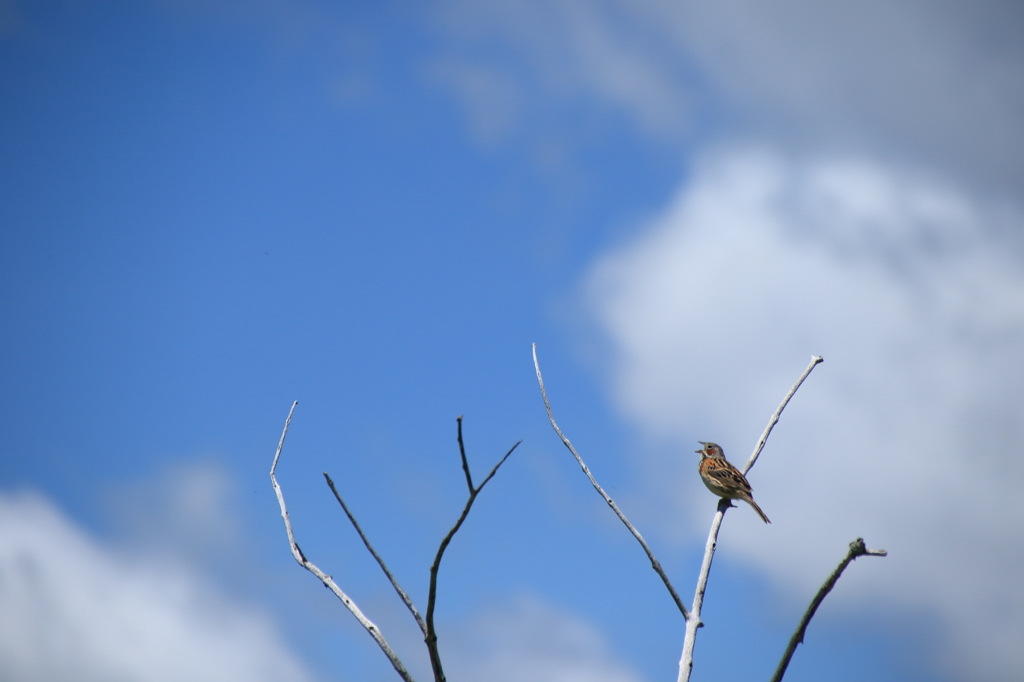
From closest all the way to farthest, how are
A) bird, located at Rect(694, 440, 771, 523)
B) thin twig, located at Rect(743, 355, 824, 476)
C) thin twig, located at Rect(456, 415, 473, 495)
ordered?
thin twig, located at Rect(456, 415, 473, 495)
thin twig, located at Rect(743, 355, 824, 476)
bird, located at Rect(694, 440, 771, 523)

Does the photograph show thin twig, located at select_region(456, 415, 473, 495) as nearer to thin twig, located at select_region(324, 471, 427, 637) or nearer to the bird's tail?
thin twig, located at select_region(324, 471, 427, 637)

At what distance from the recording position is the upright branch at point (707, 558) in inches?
207

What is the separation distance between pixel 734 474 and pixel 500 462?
7.81 metres

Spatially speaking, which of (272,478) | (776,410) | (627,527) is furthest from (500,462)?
(776,410)

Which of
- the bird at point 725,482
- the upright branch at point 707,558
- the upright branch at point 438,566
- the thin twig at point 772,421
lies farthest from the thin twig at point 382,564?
the bird at point 725,482

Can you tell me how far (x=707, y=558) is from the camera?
237 inches

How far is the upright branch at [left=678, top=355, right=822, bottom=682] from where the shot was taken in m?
5.26

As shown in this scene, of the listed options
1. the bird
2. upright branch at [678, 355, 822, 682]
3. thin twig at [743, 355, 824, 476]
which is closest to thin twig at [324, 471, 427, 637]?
upright branch at [678, 355, 822, 682]

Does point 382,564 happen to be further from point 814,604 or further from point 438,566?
point 814,604

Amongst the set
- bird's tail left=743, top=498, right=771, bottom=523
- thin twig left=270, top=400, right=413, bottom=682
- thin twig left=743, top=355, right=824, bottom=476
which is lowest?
thin twig left=270, top=400, right=413, bottom=682

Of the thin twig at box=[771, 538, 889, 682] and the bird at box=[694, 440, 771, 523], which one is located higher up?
the bird at box=[694, 440, 771, 523]

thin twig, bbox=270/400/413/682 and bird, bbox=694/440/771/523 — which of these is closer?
thin twig, bbox=270/400/413/682

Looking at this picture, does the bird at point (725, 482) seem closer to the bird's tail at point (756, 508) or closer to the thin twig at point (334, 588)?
the bird's tail at point (756, 508)

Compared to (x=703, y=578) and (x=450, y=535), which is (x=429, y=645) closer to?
(x=450, y=535)
